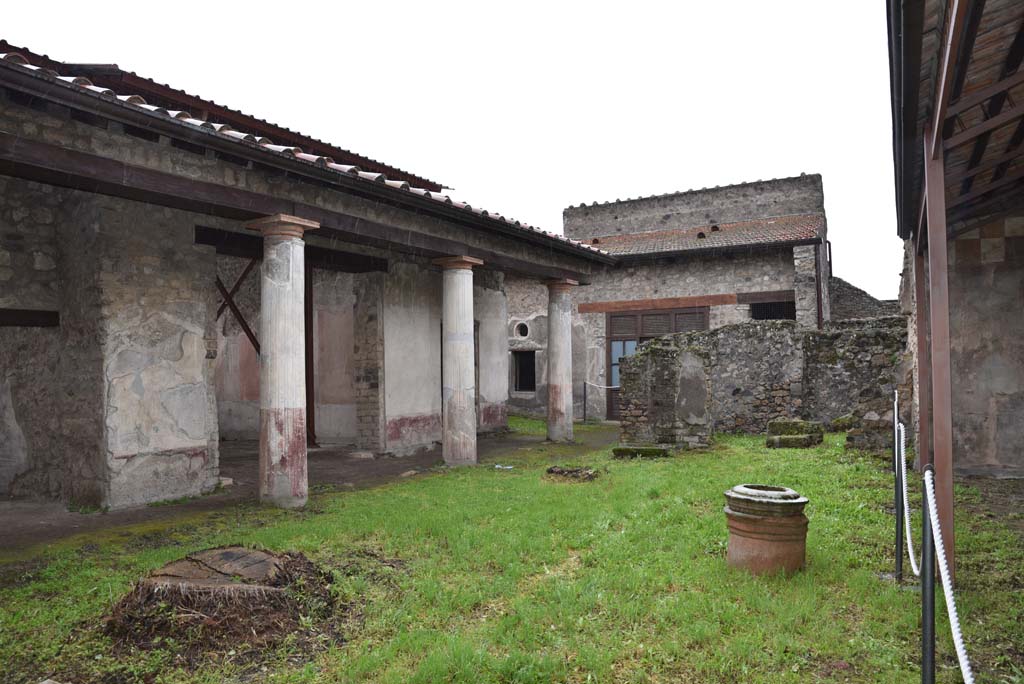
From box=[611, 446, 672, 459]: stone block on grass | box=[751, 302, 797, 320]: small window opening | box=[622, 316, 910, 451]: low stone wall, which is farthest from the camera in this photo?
box=[751, 302, 797, 320]: small window opening

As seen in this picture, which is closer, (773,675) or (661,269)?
(773,675)

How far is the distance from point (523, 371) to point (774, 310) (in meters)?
7.10

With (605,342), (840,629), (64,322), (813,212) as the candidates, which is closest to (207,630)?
(840,629)

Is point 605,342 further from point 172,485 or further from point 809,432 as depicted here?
point 172,485

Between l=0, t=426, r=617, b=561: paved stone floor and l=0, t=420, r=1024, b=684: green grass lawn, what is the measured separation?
0.54 meters

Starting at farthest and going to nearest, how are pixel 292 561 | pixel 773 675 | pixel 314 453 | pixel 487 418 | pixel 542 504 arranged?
pixel 487 418 < pixel 314 453 < pixel 542 504 < pixel 292 561 < pixel 773 675

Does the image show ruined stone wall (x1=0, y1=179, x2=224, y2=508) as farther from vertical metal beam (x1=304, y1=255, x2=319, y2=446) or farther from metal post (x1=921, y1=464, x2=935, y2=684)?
metal post (x1=921, y1=464, x2=935, y2=684)

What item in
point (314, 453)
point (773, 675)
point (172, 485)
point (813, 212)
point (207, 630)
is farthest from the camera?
point (813, 212)

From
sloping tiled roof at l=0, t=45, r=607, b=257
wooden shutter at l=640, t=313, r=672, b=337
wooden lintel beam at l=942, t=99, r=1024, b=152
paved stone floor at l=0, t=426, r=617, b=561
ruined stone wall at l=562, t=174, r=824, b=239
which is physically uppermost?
ruined stone wall at l=562, t=174, r=824, b=239

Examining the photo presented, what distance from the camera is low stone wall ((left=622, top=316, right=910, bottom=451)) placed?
36.5 feet

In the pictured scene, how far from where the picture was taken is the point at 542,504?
22.2 ft

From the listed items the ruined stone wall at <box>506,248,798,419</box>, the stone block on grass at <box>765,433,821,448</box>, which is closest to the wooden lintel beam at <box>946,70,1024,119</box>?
the stone block on grass at <box>765,433,821,448</box>

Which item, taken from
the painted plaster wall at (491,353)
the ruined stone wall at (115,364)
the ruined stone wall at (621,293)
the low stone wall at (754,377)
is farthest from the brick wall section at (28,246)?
the ruined stone wall at (621,293)

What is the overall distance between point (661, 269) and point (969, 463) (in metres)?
10.6
